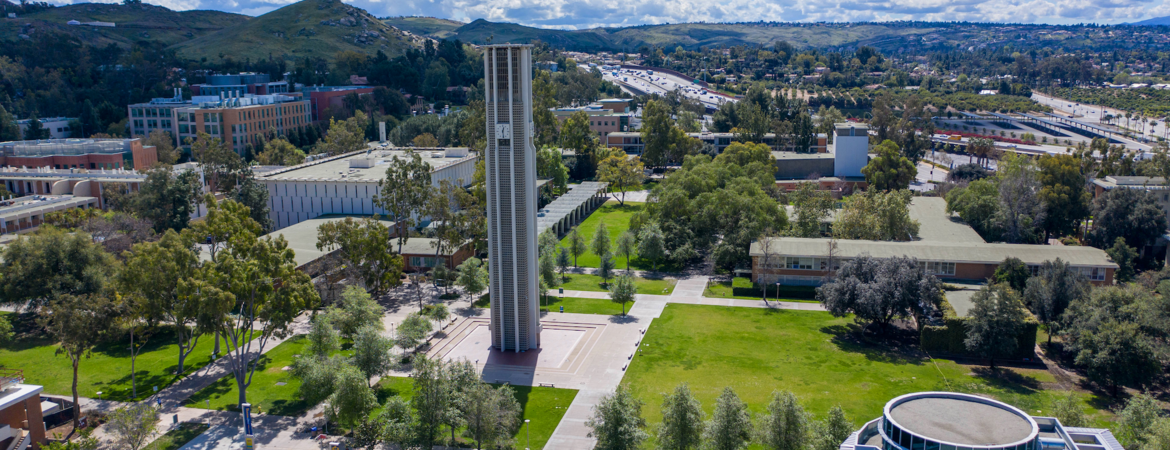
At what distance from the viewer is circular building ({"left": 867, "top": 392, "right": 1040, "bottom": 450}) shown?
848 inches

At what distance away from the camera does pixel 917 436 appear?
2162 centimetres

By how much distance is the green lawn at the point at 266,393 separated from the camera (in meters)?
35.0

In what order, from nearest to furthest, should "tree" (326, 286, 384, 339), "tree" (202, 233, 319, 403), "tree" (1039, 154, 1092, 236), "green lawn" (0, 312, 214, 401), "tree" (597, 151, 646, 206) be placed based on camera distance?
"tree" (202, 233, 319, 403) < "green lawn" (0, 312, 214, 401) < "tree" (326, 286, 384, 339) < "tree" (1039, 154, 1092, 236) < "tree" (597, 151, 646, 206)

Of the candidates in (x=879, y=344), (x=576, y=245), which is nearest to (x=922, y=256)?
(x=879, y=344)

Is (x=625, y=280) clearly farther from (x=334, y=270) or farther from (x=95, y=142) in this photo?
(x=95, y=142)

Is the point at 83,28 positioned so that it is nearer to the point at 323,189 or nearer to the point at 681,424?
the point at 323,189

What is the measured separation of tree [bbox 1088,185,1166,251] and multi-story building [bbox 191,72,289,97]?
412 feet

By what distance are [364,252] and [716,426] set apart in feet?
94.6

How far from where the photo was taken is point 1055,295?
137ft

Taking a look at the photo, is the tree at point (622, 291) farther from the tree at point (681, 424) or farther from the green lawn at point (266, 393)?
the tree at point (681, 424)

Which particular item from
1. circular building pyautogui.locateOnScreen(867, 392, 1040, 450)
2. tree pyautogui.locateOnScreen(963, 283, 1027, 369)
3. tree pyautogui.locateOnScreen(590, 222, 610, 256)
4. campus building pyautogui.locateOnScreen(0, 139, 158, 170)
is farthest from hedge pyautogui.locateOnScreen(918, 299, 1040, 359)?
campus building pyautogui.locateOnScreen(0, 139, 158, 170)

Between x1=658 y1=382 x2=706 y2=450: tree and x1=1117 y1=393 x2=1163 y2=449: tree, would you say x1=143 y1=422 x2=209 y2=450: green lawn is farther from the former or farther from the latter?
x1=1117 y1=393 x2=1163 y2=449: tree

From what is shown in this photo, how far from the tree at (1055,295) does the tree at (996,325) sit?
2.85 m

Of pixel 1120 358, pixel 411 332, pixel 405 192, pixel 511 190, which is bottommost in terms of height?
pixel 411 332
